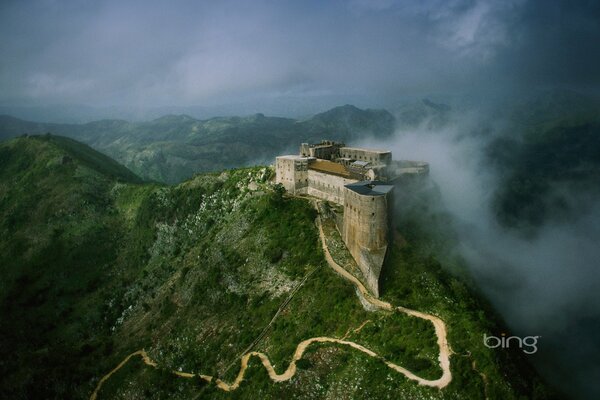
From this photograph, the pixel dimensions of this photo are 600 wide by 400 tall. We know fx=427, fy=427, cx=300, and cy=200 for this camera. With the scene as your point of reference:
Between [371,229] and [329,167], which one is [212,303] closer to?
[371,229]

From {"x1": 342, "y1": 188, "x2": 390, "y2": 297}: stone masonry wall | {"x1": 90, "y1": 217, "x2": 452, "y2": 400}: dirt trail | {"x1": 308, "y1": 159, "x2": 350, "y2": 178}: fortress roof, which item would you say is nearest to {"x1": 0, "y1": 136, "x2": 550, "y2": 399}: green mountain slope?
{"x1": 90, "y1": 217, "x2": 452, "y2": 400}: dirt trail

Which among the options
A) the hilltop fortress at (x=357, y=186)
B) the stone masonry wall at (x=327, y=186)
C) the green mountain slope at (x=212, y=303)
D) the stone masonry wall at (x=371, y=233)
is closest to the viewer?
the green mountain slope at (x=212, y=303)

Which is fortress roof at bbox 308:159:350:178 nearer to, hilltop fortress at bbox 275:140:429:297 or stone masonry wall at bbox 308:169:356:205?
hilltop fortress at bbox 275:140:429:297

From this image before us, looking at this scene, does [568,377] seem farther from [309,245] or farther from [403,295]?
[309,245]

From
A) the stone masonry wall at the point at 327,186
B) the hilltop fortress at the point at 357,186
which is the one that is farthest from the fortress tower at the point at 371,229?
the stone masonry wall at the point at 327,186

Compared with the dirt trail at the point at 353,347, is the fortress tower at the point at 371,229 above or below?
above

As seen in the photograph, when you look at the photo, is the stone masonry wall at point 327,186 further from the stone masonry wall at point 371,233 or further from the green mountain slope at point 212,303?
the stone masonry wall at point 371,233

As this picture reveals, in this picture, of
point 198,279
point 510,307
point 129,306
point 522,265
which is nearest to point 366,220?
point 198,279
